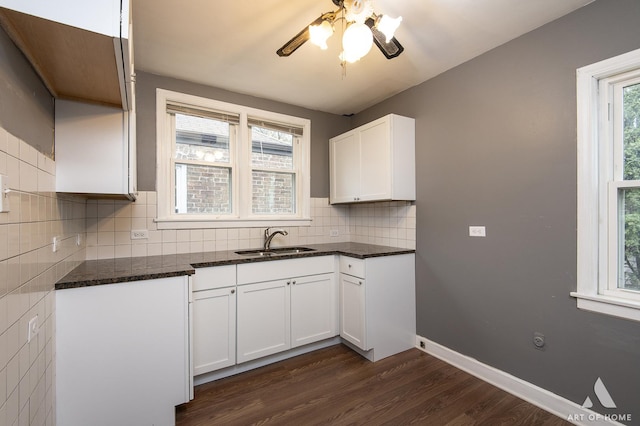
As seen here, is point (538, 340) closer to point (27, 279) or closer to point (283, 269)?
point (283, 269)

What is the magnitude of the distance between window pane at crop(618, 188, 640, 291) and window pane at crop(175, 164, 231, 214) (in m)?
2.96

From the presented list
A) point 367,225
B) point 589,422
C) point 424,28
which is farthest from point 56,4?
point 589,422

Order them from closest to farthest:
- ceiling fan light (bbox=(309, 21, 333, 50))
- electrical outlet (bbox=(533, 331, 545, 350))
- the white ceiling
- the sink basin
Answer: ceiling fan light (bbox=(309, 21, 333, 50)) < the white ceiling < electrical outlet (bbox=(533, 331, 545, 350)) < the sink basin

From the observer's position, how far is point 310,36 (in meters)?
1.49

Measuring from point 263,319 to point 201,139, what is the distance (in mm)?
1809

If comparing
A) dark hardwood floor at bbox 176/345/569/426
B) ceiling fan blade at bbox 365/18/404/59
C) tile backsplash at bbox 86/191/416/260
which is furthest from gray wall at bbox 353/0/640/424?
ceiling fan blade at bbox 365/18/404/59

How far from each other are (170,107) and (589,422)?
3794mm

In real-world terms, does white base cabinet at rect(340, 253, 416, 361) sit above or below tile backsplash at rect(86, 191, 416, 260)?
below

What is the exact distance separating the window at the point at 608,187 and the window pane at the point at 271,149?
2.49 m

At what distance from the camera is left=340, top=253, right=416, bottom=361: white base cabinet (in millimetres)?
2435

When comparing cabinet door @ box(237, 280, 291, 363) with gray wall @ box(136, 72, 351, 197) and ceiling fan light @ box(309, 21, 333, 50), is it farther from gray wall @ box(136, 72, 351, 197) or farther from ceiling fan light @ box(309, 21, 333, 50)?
ceiling fan light @ box(309, 21, 333, 50)

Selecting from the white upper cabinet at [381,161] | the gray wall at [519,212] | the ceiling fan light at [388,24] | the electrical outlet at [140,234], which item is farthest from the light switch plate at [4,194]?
the gray wall at [519,212]

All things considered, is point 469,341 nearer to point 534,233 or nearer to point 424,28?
point 534,233

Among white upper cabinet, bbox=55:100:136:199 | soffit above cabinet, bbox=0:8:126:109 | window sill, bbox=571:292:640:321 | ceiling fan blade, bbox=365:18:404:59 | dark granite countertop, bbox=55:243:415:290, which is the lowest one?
window sill, bbox=571:292:640:321
